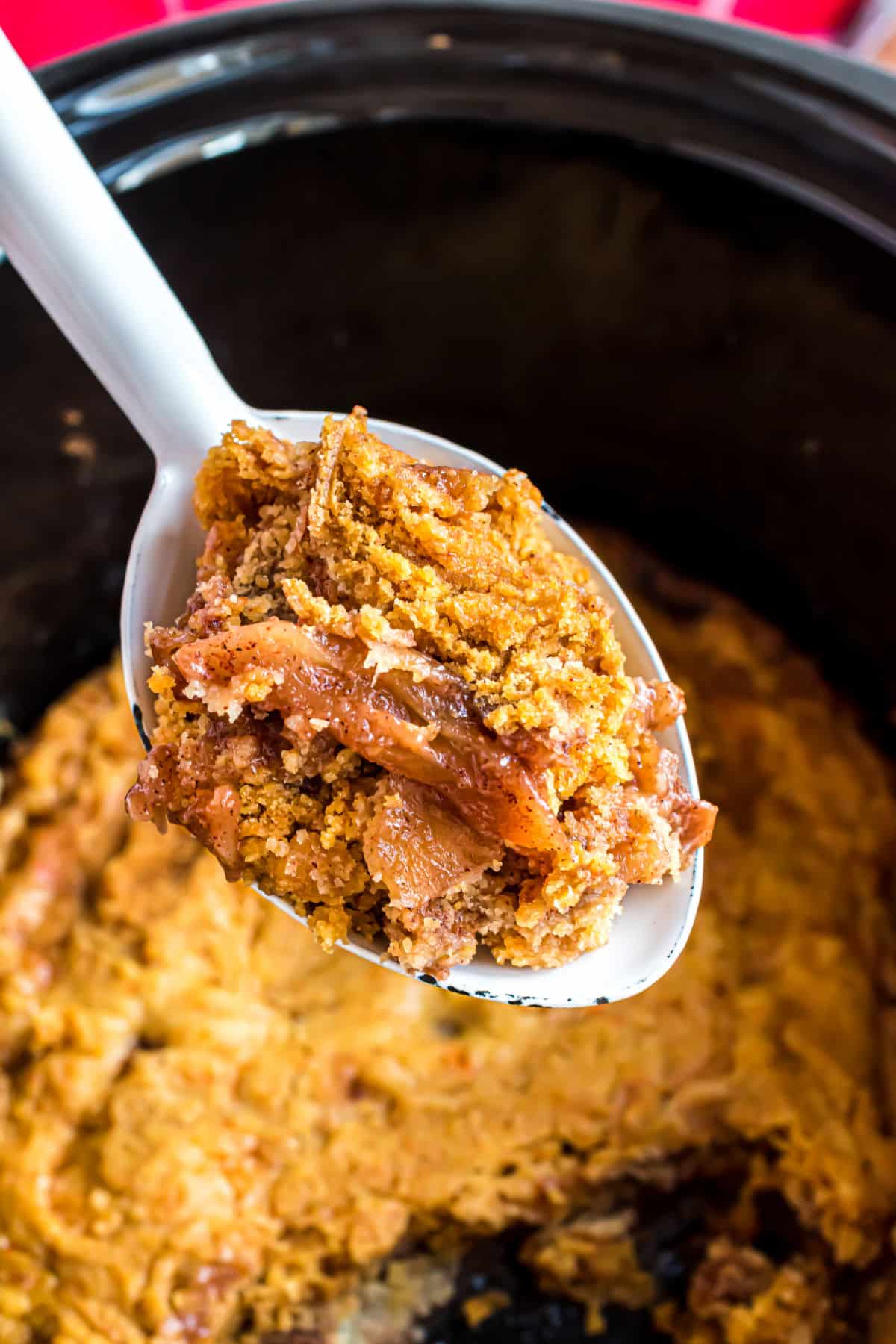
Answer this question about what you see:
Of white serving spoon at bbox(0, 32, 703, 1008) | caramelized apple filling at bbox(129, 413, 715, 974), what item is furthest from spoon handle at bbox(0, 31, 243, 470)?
caramelized apple filling at bbox(129, 413, 715, 974)

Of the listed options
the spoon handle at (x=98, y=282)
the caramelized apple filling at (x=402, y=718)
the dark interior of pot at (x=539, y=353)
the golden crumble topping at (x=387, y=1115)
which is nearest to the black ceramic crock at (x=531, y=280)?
the dark interior of pot at (x=539, y=353)

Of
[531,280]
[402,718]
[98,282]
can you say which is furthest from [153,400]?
[531,280]

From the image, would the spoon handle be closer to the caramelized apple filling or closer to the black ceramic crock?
the caramelized apple filling

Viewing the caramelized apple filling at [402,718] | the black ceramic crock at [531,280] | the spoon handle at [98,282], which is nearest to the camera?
the caramelized apple filling at [402,718]

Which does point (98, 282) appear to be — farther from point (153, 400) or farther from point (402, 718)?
point (402, 718)

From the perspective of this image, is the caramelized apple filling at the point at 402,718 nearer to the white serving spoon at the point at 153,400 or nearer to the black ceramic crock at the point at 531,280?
the white serving spoon at the point at 153,400

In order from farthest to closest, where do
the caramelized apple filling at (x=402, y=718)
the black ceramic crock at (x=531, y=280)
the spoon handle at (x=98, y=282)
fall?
the black ceramic crock at (x=531, y=280), the spoon handle at (x=98, y=282), the caramelized apple filling at (x=402, y=718)

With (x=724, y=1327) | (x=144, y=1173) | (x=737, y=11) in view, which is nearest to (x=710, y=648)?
(x=724, y=1327)
